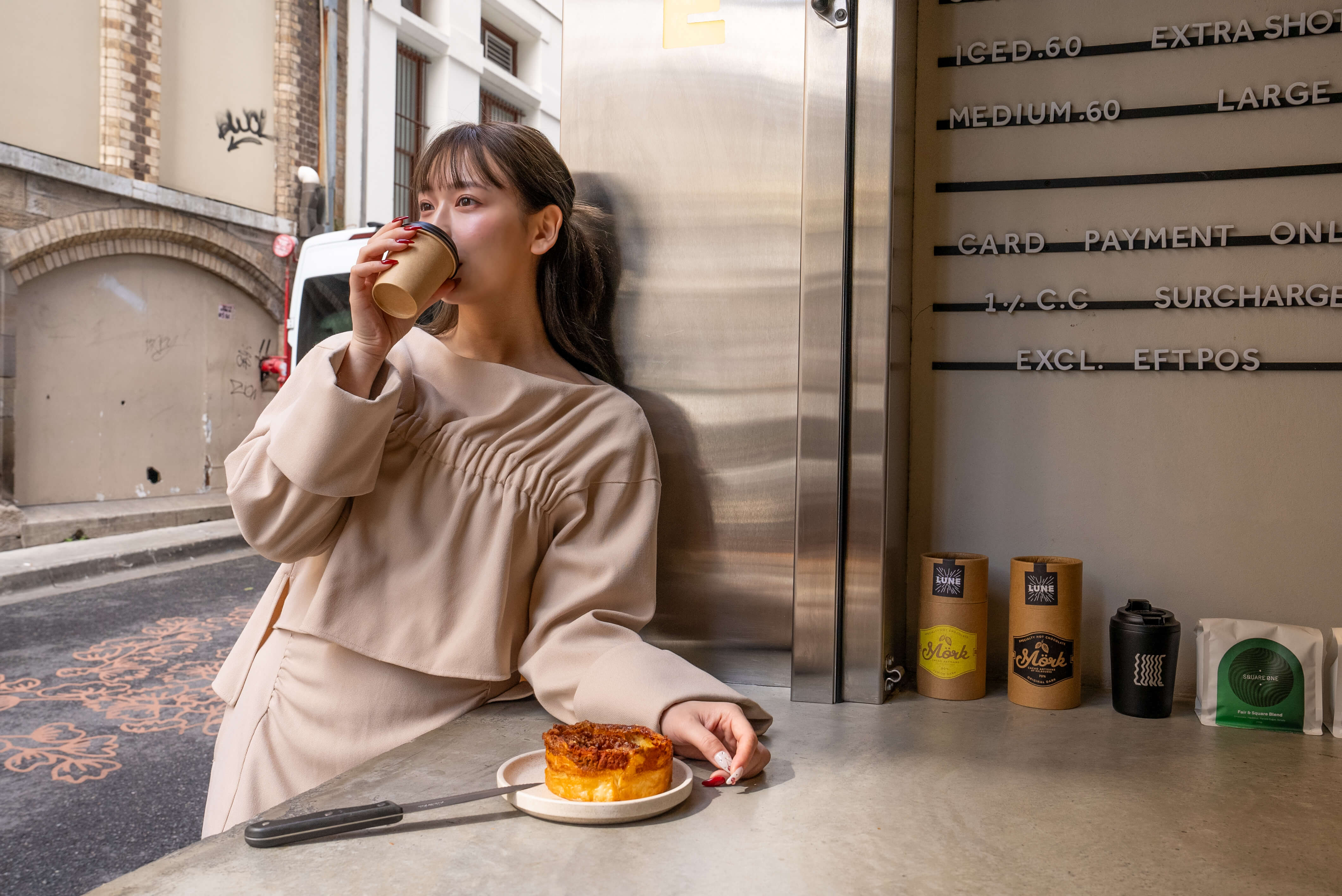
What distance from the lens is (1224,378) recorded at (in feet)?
5.74

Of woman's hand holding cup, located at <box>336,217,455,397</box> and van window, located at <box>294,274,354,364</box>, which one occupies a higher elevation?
van window, located at <box>294,274,354,364</box>

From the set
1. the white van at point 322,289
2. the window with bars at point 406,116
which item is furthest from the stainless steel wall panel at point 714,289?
the window with bars at point 406,116

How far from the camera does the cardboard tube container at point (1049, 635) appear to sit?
1658mm

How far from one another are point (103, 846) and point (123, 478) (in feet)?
22.9

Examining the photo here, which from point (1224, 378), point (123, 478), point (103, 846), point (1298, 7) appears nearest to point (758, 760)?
point (1224, 378)

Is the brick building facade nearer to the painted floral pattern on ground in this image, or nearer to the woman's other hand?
the painted floral pattern on ground

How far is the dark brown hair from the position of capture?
170 centimetres

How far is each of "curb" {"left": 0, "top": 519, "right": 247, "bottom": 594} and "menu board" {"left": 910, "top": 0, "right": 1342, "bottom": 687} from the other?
6.18m

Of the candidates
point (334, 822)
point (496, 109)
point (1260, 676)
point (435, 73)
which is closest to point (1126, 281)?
point (1260, 676)

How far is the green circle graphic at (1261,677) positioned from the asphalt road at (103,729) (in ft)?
8.84

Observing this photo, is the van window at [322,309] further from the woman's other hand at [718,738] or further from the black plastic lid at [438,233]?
the woman's other hand at [718,738]

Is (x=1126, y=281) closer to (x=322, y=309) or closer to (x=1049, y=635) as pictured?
(x=1049, y=635)

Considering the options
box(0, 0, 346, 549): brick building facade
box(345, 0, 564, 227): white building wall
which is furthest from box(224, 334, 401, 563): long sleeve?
box(345, 0, 564, 227): white building wall

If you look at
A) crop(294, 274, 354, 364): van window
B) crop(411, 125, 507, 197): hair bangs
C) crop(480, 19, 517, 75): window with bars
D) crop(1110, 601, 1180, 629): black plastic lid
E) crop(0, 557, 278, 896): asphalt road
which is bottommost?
crop(0, 557, 278, 896): asphalt road
